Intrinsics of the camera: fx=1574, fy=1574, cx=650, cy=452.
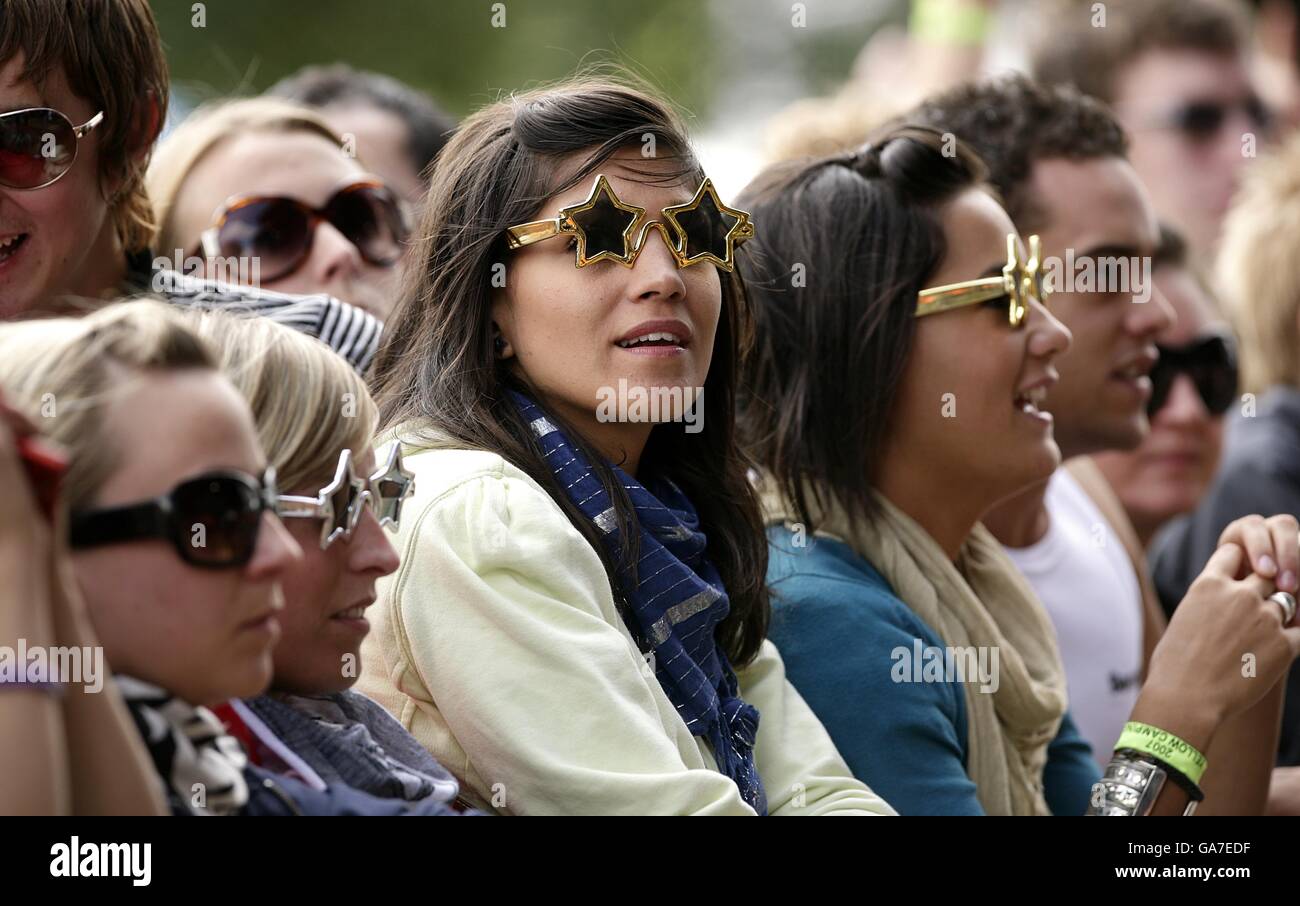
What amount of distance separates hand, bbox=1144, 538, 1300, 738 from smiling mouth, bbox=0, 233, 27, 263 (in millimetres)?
2216

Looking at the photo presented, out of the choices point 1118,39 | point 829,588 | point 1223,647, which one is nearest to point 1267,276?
point 1118,39

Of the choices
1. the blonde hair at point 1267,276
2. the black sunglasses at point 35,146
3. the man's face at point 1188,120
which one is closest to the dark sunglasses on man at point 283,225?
the black sunglasses at point 35,146

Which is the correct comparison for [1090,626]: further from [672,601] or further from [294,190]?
[294,190]

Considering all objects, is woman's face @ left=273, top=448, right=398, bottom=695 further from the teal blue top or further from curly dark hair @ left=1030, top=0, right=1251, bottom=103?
curly dark hair @ left=1030, top=0, right=1251, bottom=103

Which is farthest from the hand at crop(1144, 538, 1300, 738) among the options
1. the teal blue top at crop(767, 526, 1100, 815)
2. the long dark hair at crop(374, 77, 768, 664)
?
the long dark hair at crop(374, 77, 768, 664)

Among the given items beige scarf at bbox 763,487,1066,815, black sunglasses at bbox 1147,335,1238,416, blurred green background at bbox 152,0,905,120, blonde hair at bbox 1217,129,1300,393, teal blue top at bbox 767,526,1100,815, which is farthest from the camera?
blurred green background at bbox 152,0,905,120

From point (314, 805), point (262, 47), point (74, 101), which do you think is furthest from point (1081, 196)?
point (262, 47)

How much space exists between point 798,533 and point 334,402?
130cm

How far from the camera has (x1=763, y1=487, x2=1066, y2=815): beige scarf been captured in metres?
3.06

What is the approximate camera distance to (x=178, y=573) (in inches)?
62.5

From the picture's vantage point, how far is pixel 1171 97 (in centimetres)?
682

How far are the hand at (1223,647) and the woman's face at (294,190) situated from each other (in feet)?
6.13

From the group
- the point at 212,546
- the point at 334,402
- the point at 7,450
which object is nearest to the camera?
the point at 7,450
